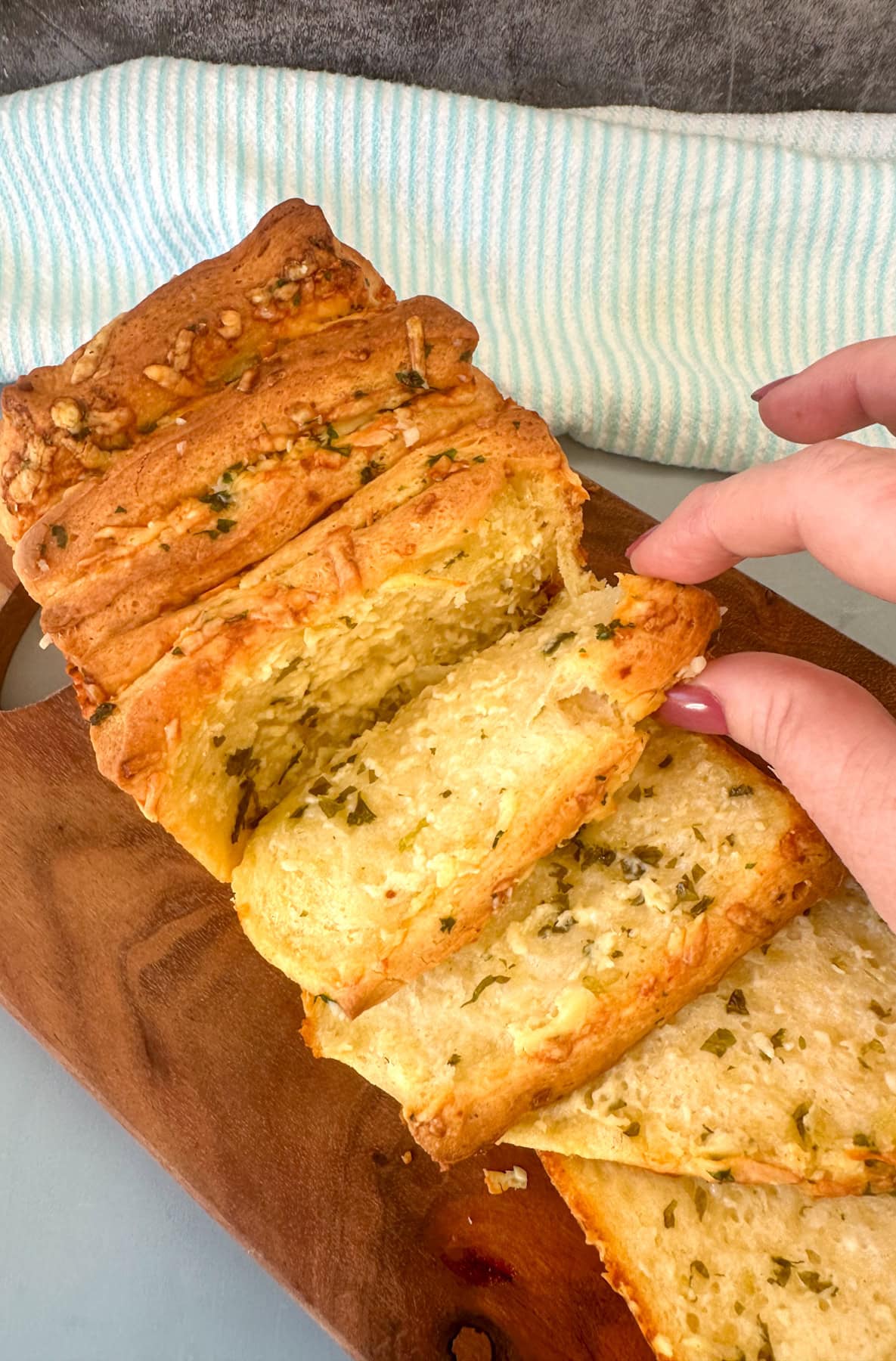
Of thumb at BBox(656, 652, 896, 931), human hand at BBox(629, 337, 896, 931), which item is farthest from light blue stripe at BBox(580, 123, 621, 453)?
thumb at BBox(656, 652, 896, 931)

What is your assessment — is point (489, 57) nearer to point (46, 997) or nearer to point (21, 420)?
point (21, 420)

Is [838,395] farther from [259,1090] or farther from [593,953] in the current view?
[259,1090]

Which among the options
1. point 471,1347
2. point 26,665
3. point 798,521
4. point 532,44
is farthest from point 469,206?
point 471,1347

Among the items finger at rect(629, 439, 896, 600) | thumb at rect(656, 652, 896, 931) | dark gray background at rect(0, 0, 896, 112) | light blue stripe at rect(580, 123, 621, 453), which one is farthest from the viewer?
dark gray background at rect(0, 0, 896, 112)

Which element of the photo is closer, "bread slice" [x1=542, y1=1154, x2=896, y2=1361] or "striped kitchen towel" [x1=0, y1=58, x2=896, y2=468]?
"bread slice" [x1=542, y1=1154, x2=896, y2=1361]

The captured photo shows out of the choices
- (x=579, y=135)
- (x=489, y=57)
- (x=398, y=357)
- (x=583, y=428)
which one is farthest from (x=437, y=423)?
(x=489, y=57)

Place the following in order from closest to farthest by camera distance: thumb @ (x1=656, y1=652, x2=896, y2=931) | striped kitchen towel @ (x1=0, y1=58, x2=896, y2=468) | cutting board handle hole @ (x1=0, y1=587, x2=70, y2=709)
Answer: thumb @ (x1=656, y1=652, x2=896, y2=931), cutting board handle hole @ (x1=0, y1=587, x2=70, y2=709), striped kitchen towel @ (x1=0, y1=58, x2=896, y2=468)

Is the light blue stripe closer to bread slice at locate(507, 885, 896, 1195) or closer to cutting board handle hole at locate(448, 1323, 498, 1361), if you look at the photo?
bread slice at locate(507, 885, 896, 1195)

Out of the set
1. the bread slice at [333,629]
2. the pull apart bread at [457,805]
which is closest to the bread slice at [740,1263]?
the pull apart bread at [457,805]
